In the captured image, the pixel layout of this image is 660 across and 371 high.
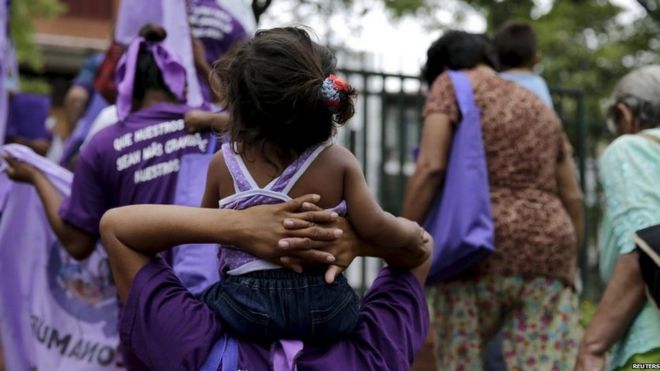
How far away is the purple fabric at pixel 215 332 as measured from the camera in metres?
2.75

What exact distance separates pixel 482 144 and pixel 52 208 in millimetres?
1911

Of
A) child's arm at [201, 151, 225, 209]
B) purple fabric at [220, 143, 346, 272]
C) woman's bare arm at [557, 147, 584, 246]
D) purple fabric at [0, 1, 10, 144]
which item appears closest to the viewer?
purple fabric at [220, 143, 346, 272]

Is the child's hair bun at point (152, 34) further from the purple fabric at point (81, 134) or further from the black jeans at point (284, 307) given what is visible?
the purple fabric at point (81, 134)

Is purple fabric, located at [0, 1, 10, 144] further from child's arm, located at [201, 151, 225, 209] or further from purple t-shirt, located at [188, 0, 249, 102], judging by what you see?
child's arm, located at [201, 151, 225, 209]

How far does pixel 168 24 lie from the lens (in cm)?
490

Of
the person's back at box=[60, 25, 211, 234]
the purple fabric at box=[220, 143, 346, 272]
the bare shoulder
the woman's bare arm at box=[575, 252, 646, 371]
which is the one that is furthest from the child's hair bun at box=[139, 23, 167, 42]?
the woman's bare arm at box=[575, 252, 646, 371]

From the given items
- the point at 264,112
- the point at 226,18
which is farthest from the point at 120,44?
the point at 264,112

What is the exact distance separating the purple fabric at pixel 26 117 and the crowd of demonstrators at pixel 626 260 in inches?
151

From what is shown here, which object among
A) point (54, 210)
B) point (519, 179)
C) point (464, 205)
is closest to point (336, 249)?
point (54, 210)

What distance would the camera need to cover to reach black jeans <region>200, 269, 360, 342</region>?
2717 millimetres

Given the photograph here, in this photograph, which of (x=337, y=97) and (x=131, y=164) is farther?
(x=131, y=164)

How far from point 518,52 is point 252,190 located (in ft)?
9.43

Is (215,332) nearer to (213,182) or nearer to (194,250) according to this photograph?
(213,182)

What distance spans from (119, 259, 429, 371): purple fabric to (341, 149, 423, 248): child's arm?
206 millimetres
